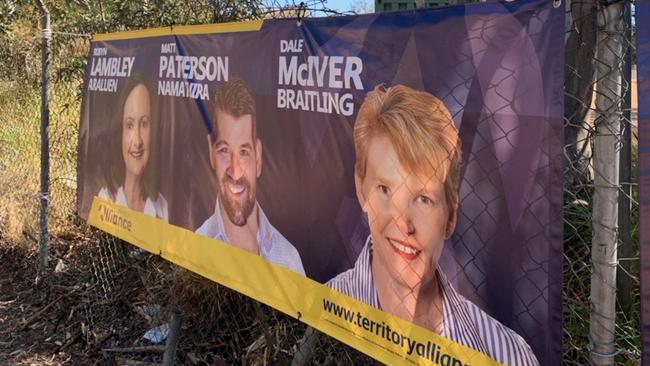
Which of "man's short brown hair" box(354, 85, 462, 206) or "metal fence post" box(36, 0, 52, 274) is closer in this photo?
"man's short brown hair" box(354, 85, 462, 206)

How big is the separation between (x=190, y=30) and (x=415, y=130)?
209 cm

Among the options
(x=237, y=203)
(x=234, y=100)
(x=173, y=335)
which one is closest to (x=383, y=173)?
(x=237, y=203)

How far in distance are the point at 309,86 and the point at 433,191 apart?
36.0 inches

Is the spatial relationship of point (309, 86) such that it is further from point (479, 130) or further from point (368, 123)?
point (479, 130)

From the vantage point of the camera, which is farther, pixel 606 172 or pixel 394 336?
pixel 394 336

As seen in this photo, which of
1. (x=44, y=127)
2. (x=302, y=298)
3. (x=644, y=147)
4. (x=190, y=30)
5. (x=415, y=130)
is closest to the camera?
(x=644, y=147)

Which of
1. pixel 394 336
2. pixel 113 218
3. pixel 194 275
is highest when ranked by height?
pixel 113 218

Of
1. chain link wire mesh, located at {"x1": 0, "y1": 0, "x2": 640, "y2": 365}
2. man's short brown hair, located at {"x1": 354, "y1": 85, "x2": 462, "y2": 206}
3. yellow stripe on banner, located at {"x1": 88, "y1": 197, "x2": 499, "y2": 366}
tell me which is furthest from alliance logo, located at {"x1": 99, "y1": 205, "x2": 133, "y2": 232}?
man's short brown hair, located at {"x1": 354, "y1": 85, "x2": 462, "y2": 206}

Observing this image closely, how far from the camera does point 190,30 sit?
13.5ft

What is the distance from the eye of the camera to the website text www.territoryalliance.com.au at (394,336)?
2422 mm

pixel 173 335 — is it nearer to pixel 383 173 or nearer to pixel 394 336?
pixel 394 336

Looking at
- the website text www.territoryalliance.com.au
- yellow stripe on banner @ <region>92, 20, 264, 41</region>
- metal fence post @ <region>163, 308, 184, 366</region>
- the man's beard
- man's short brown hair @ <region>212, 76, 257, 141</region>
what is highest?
yellow stripe on banner @ <region>92, 20, 264, 41</region>

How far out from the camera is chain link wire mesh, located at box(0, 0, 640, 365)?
2834mm

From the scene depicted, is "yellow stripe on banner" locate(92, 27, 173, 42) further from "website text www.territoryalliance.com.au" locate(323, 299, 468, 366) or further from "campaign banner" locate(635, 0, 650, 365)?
"campaign banner" locate(635, 0, 650, 365)
